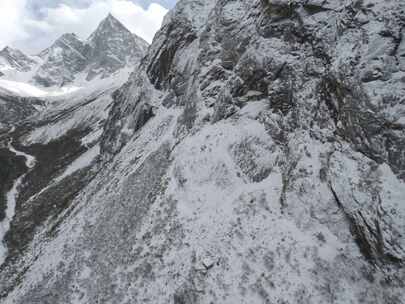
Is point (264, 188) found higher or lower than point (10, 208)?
higher

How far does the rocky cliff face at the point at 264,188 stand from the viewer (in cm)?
1223

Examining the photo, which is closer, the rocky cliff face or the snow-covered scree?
the rocky cliff face

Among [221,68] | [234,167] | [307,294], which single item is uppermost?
[221,68]

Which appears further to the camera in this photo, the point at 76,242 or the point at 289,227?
the point at 76,242

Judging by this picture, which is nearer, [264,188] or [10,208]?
[264,188]

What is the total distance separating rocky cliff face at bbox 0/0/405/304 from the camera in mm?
12227

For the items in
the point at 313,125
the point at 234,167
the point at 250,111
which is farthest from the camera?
the point at 250,111

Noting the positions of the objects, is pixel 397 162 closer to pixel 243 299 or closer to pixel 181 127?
pixel 243 299

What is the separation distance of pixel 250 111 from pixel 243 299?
12.3 metres

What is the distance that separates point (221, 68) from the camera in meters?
26.3

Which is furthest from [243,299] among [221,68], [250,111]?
[221,68]

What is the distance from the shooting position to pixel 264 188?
16609 mm

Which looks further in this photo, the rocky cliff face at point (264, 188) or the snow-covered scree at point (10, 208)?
the snow-covered scree at point (10, 208)

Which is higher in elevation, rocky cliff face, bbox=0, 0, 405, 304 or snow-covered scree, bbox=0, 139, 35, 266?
rocky cliff face, bbox=0, 0, 405, 304
